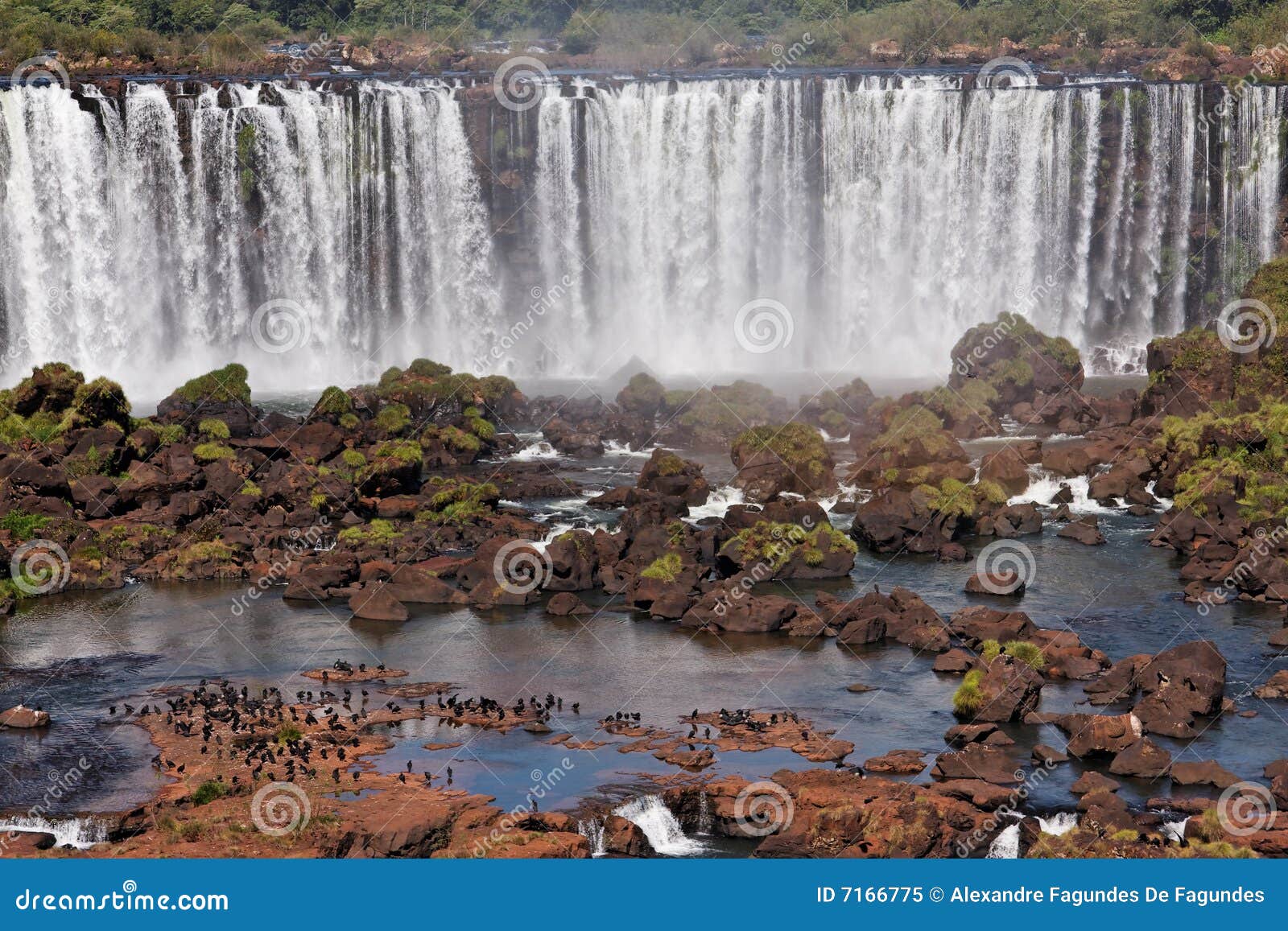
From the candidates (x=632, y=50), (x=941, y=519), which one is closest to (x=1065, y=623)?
(x=941, y=519)

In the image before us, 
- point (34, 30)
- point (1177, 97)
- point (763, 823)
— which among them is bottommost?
point (763, 823)

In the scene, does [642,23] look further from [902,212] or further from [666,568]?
[666,568]

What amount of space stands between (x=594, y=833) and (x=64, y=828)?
898cm

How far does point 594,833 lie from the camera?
102ft

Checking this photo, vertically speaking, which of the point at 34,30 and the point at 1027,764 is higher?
the point at 34,30

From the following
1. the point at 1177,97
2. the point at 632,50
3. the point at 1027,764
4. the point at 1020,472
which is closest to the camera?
the point at 1027,764

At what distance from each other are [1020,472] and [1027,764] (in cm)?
2244

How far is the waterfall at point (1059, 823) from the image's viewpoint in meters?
31.3

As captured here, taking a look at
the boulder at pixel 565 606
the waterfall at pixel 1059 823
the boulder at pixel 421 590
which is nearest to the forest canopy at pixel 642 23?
the boulder at pixel 421 590

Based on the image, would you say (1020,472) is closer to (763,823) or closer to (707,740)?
(707,740)

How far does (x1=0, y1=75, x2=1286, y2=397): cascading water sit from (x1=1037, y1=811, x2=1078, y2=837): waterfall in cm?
4744

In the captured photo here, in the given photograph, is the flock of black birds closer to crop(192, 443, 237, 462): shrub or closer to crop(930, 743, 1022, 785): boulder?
crop(930, 743, 1022, 785): boulder

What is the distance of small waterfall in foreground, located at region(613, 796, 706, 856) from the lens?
31547 mm

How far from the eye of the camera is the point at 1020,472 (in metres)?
55.9
